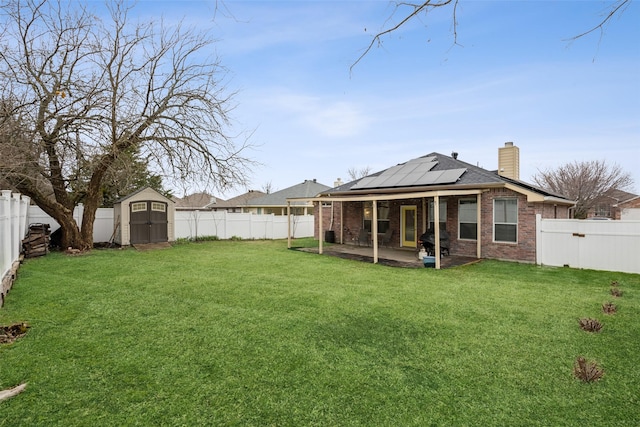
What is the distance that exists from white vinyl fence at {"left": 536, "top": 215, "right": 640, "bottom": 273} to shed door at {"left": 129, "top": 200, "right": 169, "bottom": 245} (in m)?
14.7

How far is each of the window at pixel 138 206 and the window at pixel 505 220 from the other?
13967 mm

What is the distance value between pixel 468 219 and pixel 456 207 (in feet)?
1.92

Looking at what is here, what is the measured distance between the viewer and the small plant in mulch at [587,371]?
3202mm

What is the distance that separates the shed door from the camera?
14.2m

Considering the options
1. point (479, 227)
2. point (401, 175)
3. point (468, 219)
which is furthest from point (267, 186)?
point (479, 227)

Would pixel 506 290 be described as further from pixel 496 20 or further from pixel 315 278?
pixel 496 20

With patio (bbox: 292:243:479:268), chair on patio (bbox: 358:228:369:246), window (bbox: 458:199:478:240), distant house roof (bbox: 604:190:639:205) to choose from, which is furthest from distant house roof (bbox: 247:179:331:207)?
distant house roof (bbox: 604:190:639:205)

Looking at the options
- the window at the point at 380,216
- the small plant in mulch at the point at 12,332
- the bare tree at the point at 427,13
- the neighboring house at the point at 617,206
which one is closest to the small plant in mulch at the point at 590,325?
the bare tree at the point at 427,13

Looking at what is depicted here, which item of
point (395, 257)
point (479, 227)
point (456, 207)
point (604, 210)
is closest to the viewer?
point (479, 227)

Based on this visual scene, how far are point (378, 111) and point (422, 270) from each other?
8.82 metres

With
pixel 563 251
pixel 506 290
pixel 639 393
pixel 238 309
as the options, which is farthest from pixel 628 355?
pixel 563 251

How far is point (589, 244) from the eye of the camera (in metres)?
8.77

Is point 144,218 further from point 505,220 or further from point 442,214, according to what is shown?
point 505,220

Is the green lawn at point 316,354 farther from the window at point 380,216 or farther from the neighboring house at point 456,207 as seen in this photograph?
the window at point 380,216
